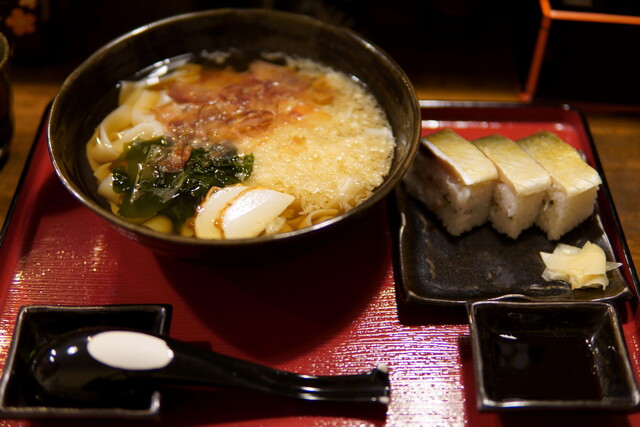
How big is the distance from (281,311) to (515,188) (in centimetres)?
83

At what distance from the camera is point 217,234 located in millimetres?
1751

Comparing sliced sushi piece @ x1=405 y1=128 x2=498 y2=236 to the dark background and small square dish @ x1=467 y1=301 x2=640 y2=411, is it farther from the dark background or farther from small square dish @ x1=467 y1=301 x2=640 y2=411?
the dark background

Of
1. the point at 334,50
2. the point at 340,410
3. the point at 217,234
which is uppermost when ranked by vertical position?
the point at 334,50

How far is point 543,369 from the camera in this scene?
5.35ft

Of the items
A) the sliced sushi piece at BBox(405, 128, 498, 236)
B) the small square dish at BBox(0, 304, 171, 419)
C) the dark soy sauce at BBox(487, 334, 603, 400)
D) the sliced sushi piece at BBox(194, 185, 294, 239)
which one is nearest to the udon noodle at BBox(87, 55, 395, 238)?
the sliced sushi piece at BBox(194, 185, 294, 239)

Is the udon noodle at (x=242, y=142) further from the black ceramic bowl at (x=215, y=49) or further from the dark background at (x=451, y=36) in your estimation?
the dark background at (x=451, y=36)

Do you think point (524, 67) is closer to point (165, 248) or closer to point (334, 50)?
point (334, 50)

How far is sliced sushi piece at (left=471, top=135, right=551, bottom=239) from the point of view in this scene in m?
1.91

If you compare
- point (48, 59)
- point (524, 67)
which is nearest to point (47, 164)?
point (48, 59)

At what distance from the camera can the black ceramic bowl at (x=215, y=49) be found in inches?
68.6

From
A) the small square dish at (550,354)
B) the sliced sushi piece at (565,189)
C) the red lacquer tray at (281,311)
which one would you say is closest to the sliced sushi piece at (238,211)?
the red lacquer tray at (281,311)

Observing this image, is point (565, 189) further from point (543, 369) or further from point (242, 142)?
point (242, 142)

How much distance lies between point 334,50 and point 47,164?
3.78 ft

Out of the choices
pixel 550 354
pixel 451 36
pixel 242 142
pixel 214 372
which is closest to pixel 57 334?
pixel 214 372
